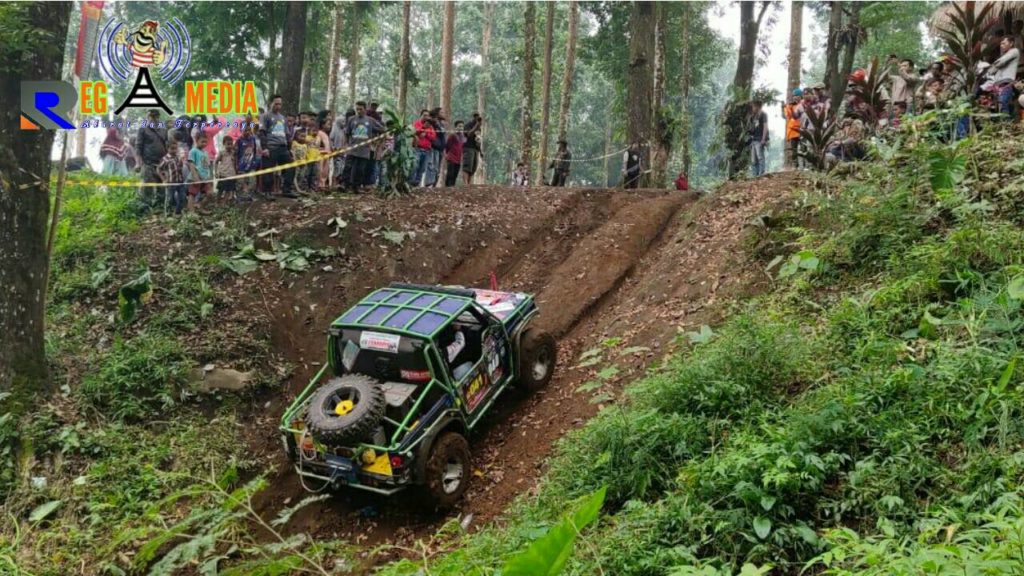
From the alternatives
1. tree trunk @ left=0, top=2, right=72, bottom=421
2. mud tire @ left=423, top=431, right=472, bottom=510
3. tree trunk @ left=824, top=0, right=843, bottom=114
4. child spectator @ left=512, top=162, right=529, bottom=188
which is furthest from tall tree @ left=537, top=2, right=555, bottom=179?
mud tire @ left=423, top=431, right=472, bottom=510

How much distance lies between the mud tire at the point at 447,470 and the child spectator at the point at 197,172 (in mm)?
7946

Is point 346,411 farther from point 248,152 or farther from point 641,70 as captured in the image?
point 641,70

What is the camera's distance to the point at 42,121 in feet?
26.2

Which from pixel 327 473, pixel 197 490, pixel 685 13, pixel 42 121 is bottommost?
pixel 327 473

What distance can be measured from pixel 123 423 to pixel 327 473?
3.07 meters

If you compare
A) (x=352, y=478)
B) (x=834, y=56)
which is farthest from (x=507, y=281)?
(x=834, y=56)

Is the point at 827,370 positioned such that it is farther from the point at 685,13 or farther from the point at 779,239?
the point at 685,13

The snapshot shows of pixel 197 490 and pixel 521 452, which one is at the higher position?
pixel 197 490

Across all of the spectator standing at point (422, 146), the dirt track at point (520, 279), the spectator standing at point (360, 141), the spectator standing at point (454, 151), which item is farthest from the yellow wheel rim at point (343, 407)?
the spectator standing at point (454, 151)

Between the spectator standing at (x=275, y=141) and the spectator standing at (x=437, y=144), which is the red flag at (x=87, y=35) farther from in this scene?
the spectator standing at (x=437, y=144)

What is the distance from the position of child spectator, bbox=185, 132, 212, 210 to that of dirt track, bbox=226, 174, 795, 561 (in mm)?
1423

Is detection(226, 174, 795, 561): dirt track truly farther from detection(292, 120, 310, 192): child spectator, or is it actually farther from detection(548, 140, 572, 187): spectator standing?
detection(548, 140, 572, 187): spectator standing

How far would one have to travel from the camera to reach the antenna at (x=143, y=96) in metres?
12.1

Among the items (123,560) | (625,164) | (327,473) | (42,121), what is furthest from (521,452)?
(625,164)
